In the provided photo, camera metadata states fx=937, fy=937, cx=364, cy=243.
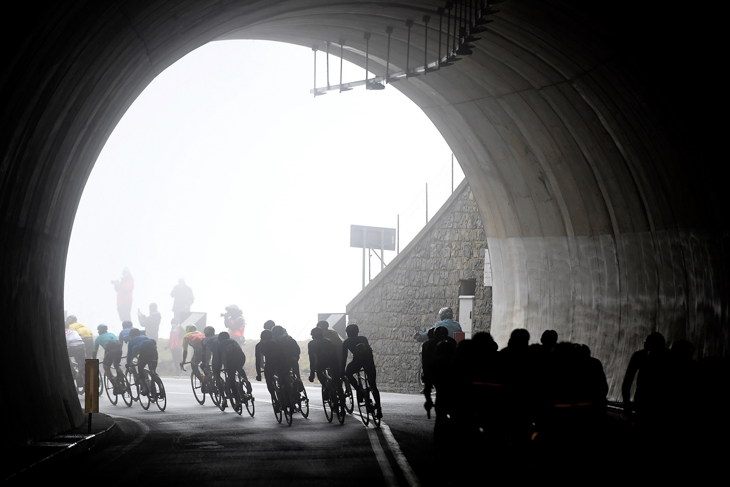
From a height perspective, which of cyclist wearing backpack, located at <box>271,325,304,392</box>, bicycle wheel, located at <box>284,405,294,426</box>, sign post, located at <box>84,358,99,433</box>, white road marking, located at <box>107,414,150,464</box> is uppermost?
cyclist wearing backpack, located at <box>271,325,304,392</box>

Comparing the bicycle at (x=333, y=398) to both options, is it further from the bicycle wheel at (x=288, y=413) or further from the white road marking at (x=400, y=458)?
the white road marking at (x=400, y=458)

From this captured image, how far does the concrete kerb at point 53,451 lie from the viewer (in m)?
8.98

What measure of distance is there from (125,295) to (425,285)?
12.3 metres

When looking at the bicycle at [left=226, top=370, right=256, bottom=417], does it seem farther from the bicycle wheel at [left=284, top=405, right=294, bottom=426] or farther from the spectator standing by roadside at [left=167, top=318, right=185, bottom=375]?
the spectator standing by roadside at [left=167, top=318, right=185, bottom=375]

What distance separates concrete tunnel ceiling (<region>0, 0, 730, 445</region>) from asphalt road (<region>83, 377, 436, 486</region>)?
1.40m

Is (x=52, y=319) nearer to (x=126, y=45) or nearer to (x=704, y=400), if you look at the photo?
(x=126, y=45)

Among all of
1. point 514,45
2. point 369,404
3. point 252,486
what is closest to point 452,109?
point 514,45

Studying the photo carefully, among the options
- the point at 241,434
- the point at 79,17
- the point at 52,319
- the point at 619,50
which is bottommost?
the point at 241,434

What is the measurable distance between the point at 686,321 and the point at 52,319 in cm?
1041

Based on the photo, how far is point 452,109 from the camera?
875 inches

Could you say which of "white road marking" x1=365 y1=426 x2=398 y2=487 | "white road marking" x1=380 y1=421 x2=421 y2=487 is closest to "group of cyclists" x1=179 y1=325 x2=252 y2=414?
"white road marking" x1=380 y1=421 x2=421 y2=487

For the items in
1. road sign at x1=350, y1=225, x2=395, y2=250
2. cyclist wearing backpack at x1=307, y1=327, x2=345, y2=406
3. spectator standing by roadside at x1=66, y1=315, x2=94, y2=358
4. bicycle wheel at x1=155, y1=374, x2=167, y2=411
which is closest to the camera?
cyclist wearing backpack at x1=307, y1=327, x2=345, y2=406

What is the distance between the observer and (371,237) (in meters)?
41.9

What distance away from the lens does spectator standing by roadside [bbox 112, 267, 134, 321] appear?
117 feet
